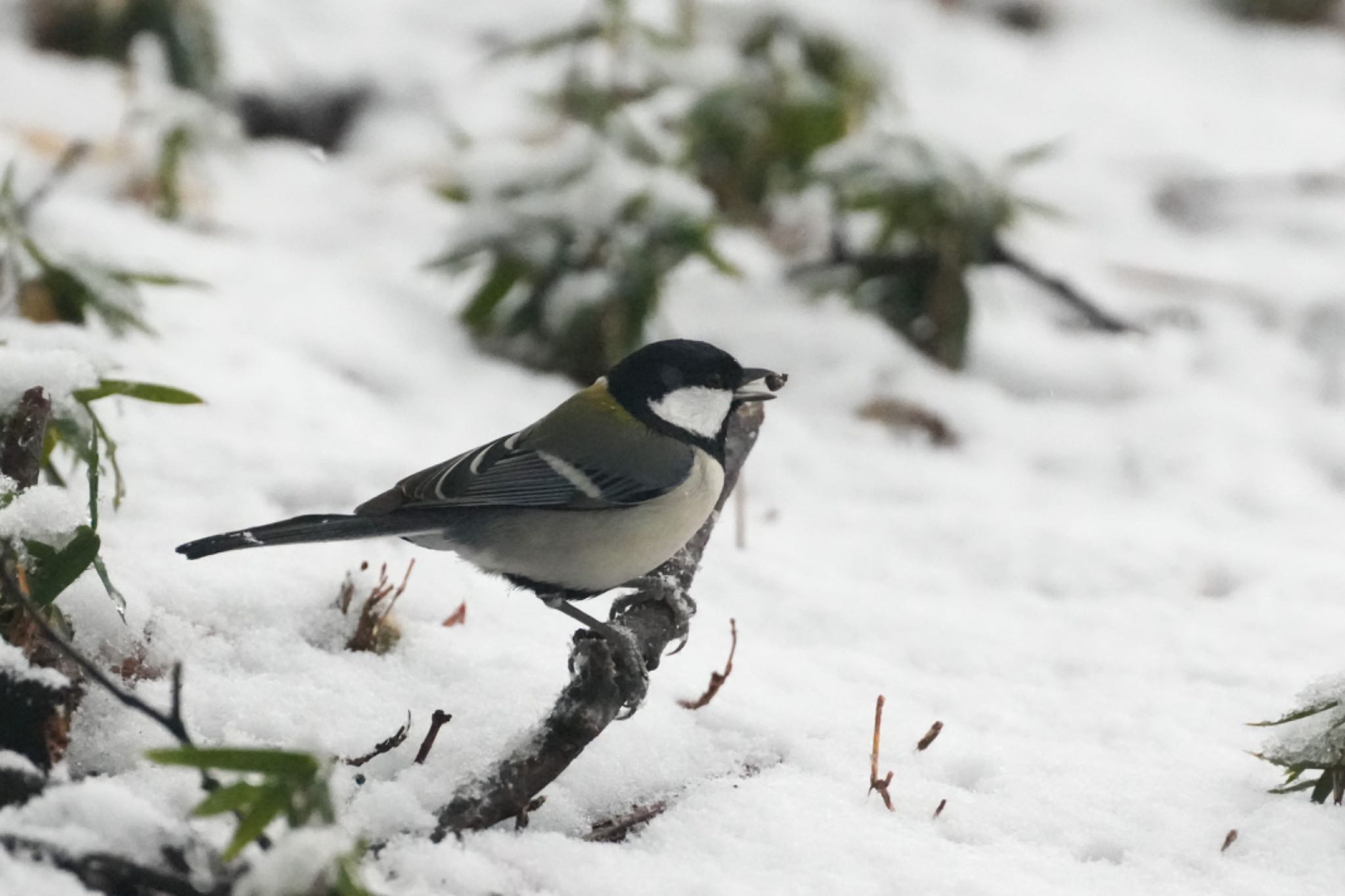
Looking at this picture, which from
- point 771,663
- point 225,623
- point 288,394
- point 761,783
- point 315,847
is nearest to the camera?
point 315,847

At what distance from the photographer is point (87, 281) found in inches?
113

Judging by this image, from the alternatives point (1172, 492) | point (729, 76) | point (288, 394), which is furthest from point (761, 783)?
point (729, 76)

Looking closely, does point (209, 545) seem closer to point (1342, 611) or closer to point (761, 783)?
point (761, 783)

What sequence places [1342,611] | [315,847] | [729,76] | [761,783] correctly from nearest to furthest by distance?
1. [315,847]
2. [761,783]
3. [1342,611]
4. [729,76]

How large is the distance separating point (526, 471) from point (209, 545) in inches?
23.9

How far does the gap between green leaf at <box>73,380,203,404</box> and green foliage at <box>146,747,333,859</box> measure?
88 cm

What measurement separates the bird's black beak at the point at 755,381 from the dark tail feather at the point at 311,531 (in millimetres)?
670

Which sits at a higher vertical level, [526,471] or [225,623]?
[526,471]

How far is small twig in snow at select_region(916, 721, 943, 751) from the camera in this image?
2.10 meters

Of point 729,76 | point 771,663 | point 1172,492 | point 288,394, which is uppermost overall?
point 729,76

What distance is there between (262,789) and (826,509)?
2.22 m

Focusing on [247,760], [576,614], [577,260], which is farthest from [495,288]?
[247,760]

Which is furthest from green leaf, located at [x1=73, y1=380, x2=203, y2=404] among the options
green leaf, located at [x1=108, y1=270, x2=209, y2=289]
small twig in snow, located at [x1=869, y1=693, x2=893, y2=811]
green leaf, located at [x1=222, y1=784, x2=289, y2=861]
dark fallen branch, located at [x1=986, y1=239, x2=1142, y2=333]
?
dark fallen branch, located at [x1=986, y1=239, x2=1142, y2=333]

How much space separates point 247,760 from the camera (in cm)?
131
